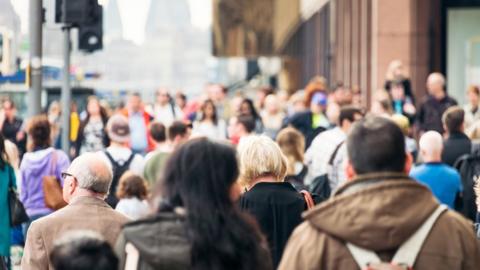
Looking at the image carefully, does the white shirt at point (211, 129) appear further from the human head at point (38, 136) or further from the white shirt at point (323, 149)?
the human head at point (38, 136)

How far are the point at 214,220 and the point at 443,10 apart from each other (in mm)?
20917

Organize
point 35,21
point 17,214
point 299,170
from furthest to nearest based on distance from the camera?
point 35,21
point 299,170
point 17,214

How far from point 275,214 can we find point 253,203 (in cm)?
14

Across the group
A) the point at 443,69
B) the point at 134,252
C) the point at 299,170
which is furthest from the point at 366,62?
the point at 134,252

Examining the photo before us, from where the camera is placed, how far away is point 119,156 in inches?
550

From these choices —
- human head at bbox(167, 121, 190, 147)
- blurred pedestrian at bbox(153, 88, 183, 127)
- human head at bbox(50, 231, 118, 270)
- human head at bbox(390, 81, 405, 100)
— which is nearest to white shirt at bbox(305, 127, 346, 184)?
human head at bbox(167, 121, 190, 147)

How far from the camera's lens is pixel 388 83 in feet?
66.7

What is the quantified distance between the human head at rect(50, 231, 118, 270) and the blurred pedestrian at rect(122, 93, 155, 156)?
14612 millimetres

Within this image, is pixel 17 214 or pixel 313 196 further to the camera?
pixel 17 214

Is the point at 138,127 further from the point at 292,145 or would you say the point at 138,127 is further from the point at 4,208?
the point at 4,208

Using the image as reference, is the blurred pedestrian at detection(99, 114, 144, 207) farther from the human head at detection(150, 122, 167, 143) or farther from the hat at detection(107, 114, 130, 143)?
the human head at detection(150, 122, 167, 143)

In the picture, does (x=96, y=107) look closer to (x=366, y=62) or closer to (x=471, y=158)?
(x=471, y=158)

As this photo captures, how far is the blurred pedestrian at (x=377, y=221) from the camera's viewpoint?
5406 millimetres

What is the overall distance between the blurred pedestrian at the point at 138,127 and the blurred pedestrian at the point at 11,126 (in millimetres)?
3067
